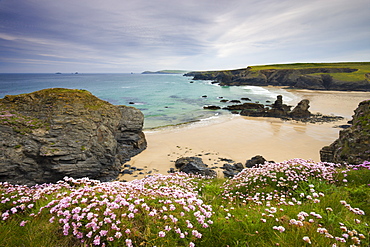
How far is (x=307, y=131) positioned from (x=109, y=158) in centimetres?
2420

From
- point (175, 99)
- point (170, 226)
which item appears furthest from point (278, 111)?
point (170, 226)

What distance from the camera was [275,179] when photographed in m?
6.35

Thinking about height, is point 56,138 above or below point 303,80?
below

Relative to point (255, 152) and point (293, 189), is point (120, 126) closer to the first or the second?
point (255, 152)

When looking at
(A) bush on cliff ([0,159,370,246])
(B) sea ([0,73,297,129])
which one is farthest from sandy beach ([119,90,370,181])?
(A) bush on cliff ([0,159,370,246])

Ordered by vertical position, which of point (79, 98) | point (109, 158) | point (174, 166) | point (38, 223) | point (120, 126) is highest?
point (79, 98)

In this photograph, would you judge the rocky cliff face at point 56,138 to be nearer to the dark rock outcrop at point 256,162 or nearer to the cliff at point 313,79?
the dark rock outcrop at point 256,162

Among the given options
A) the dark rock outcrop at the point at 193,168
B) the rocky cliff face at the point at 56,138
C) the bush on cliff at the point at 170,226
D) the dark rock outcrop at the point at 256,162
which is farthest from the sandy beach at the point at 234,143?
the bush on cliff at the point at 170,226

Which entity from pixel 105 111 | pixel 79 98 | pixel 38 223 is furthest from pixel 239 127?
pixel 38 223

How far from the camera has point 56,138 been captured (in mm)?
11219

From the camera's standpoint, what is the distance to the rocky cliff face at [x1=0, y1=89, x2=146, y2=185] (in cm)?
988

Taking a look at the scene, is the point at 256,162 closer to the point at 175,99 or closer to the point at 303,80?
the point at 175,99

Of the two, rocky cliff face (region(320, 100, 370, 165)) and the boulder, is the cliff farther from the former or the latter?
rocky cliff face (region(320, 100, 370, 165))

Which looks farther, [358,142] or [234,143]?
[234,143]
